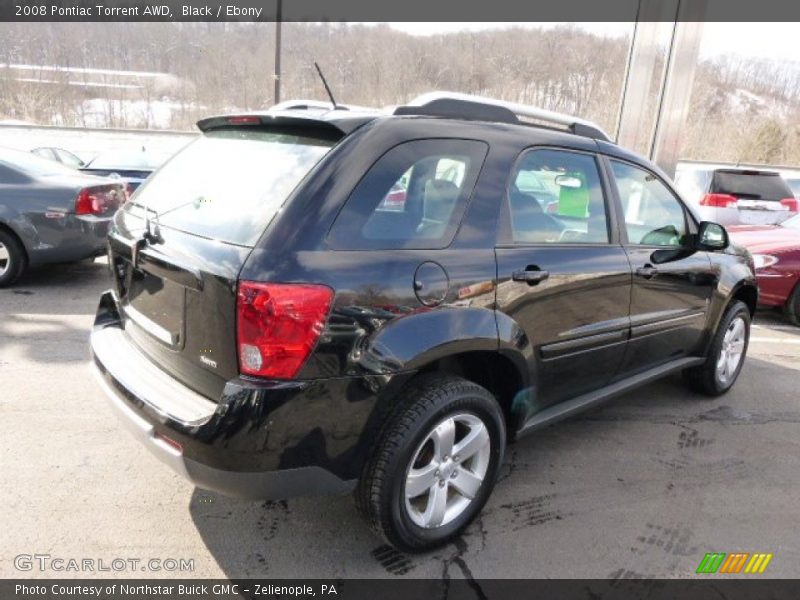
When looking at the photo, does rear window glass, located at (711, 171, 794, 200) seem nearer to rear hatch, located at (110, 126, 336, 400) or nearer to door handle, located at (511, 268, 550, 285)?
door handle, located at (511, 268, 550, 285)

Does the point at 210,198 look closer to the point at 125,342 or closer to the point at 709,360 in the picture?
the point at 125,342

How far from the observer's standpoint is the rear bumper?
6.37ft

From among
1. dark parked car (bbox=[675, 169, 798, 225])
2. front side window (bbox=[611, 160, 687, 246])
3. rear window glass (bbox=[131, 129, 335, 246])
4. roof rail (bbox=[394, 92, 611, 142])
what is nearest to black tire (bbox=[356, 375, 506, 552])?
rear window glass (bbox=[131, 129, 335, 246])

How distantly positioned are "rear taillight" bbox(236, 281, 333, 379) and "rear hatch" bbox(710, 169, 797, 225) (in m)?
8.66

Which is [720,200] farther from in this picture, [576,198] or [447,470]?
[447,470]

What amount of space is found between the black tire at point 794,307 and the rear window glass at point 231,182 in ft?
20.4

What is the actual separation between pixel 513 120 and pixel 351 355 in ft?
4.69

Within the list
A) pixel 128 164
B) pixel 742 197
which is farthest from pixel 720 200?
pixel 128 164

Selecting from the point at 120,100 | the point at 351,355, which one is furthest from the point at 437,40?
the point at 351,355

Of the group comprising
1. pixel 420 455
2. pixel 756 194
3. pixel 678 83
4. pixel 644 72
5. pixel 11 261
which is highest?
pixel 644 72

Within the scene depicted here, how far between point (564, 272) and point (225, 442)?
169cm

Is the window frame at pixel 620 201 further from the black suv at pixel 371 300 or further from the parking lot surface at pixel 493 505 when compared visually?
the parking lot surface at pixel 493 505

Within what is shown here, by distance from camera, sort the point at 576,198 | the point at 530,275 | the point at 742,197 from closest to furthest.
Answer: the point at 530,275
the point at 576,198
the point at 742,197

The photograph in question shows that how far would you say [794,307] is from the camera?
642 cm
